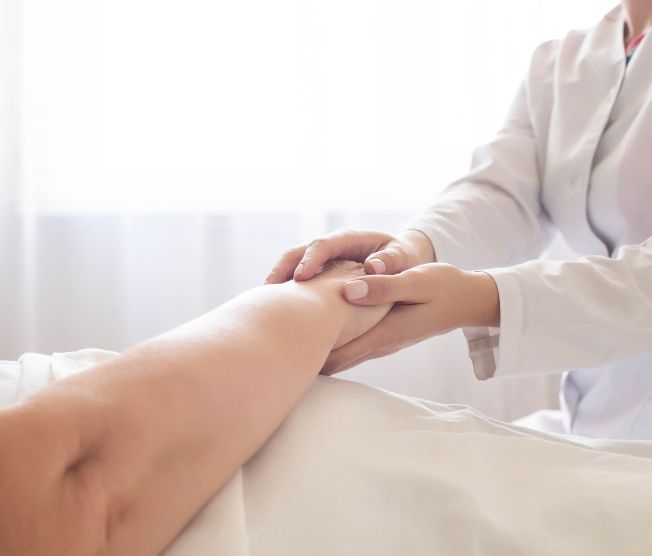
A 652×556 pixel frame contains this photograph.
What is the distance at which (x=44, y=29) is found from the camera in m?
1.61

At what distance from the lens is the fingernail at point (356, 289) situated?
79 cm

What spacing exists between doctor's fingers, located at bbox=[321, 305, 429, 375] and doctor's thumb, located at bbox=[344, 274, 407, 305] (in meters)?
0.04

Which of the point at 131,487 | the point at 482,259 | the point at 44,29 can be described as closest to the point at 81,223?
the point at 44,29

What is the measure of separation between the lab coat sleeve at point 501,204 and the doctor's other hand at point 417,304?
0.74 feet

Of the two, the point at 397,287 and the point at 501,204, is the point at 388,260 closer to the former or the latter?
the point at 397,287

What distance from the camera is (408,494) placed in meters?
0.50

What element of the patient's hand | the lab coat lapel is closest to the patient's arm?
the patient's hand

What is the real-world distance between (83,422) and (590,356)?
2.37 ft

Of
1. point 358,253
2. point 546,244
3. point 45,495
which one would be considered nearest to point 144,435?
point 45,495

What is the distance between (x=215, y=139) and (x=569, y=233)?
36.7 inches

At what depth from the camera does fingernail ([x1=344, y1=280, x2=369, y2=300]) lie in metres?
0.79

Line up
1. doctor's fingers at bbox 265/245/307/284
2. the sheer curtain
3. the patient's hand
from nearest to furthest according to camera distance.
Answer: the patient's hand < doctor's fingers at bbox 265/245/307/284 < the sheer curtain

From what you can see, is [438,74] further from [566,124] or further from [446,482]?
[446,482]

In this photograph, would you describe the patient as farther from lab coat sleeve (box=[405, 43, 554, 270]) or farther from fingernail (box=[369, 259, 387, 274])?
lab coat sleeve (box=[405, 43, 554, 270])
